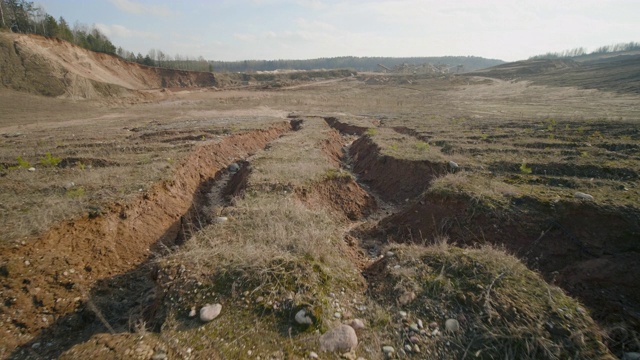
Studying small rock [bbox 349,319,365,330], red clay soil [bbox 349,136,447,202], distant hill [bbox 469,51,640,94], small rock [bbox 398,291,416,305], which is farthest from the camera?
distant hill [bbox 469,51,640,94]

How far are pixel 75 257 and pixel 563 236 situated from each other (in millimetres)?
9767

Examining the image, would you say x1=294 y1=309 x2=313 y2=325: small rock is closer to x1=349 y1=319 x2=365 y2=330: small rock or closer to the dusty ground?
the dusty ground

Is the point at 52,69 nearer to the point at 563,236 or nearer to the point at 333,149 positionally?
the point at 333,149

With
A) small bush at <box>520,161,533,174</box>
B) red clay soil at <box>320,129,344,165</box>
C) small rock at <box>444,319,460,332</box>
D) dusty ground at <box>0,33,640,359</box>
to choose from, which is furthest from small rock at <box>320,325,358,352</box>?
red clay soil at <box>320,129,344,165</box>

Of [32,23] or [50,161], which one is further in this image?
[32,23]

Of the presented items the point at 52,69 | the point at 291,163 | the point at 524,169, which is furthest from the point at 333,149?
the point at 52,69

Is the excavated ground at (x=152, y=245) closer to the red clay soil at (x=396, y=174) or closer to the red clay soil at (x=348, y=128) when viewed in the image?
the red clay soil at (x=396, y=174)

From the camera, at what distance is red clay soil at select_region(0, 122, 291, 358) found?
470cm

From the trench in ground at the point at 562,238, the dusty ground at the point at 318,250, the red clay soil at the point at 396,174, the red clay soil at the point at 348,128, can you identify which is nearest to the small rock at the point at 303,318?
the dusty ground at the point at 318,250

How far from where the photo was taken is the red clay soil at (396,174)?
9.77 m

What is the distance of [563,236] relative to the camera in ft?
20.3

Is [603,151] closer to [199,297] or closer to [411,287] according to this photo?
[411,287]

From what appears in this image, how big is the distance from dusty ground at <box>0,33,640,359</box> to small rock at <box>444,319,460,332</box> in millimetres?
93

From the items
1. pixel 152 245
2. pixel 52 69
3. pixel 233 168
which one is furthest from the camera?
pixel 52 69
